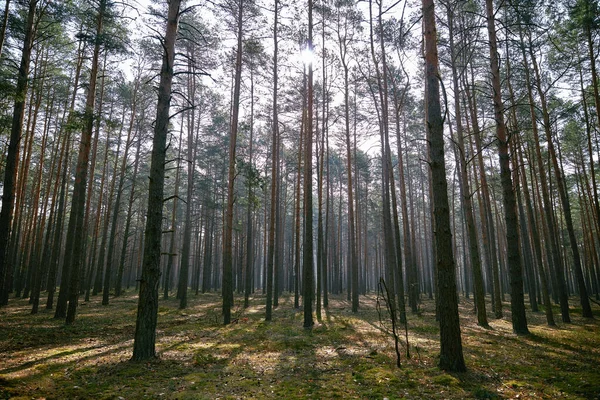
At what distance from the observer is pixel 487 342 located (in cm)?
883

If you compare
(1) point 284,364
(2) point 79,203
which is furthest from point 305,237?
(2) point 79,203

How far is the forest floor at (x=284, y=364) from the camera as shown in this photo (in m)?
4.80

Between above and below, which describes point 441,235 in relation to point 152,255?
above

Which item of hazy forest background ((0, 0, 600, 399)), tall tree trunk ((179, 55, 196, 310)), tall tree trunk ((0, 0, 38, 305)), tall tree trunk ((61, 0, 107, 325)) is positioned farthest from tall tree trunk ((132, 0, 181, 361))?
tall tree trunk ((179, 55, 196, 310))

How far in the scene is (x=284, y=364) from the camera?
6844 millimetres

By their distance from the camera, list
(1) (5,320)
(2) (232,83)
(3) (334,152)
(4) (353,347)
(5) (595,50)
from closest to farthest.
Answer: (4) (353,347), (1) (5,320), (5) (595,50), (2) (232,83), (3) (334,152)

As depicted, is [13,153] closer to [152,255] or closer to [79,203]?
[79,203]

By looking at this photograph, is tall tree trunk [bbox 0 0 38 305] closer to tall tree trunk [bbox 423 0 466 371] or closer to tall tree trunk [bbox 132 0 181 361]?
tall tree trunk [bbox 132 0 181 361]

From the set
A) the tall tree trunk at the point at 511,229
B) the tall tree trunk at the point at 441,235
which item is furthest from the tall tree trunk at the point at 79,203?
the tall tree trunk at the point at 511,229

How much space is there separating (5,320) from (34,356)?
7.09 meters

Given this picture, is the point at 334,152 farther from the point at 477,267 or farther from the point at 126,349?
the point at 126,349

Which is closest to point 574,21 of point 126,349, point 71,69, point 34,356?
point 126,349

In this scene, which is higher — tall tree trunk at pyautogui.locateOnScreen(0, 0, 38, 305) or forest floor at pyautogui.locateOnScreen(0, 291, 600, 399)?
tall tree trunk at pyautogui.locateOnScreen(0, 0, 38, 305)

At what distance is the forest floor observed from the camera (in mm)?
4797
